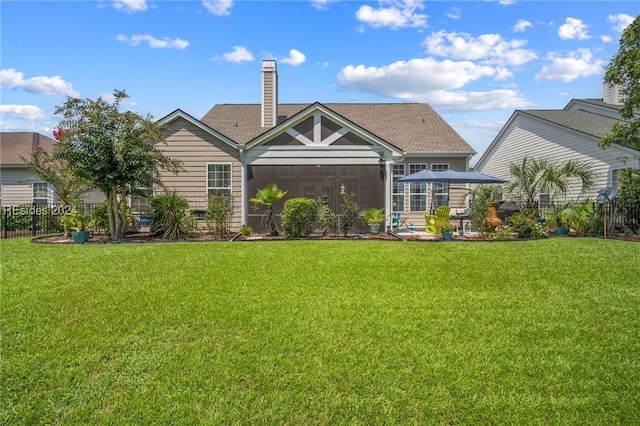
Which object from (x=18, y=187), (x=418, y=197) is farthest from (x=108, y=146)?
(x=18, y=187)

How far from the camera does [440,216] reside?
12.9m

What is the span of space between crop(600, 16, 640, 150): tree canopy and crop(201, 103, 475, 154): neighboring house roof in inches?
206

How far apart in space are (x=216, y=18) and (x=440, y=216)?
9.03 meters

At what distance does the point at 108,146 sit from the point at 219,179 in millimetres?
4346

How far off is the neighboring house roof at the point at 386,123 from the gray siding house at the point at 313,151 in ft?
0.15

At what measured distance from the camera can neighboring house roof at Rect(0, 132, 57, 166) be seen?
22.1 m

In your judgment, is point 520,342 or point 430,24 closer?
point 520,342

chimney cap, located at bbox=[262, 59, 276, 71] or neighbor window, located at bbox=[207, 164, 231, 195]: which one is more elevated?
chimney cap, located at bbox=[262, 59, 276, 71]

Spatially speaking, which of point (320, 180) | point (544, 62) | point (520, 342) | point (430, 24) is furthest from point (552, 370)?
point (320, 180)

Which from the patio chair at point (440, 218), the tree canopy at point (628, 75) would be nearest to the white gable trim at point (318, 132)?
the patio chair at point (440, 218)

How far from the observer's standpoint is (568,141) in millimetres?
18328

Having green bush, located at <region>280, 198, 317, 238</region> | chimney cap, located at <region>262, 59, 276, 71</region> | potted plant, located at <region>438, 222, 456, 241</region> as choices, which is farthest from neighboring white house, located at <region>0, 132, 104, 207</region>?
potted plant, located at <region>438, 222, 456, 241</region>

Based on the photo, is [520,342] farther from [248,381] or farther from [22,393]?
[22,393]

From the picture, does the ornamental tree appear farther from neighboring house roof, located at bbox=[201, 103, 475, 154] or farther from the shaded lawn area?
neighboring house roof, located at bbox=[201, 103, 475, 154]
